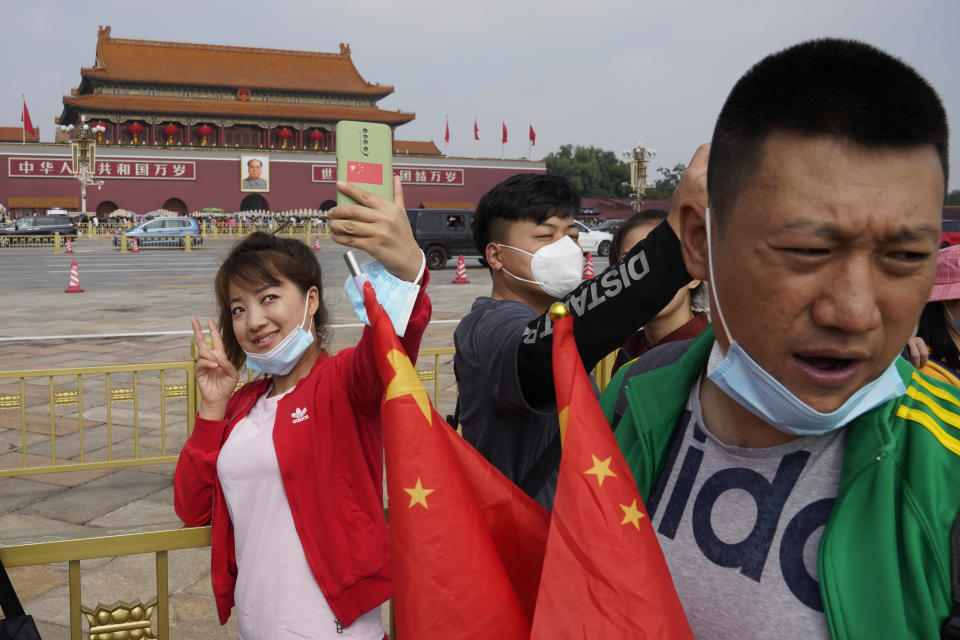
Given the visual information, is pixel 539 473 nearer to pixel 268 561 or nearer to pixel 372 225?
pixel 268 561

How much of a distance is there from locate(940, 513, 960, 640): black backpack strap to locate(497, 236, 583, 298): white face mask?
143 centimetres

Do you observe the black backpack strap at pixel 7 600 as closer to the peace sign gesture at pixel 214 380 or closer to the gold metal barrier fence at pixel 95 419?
the peace sign gesture at pixel 214 380

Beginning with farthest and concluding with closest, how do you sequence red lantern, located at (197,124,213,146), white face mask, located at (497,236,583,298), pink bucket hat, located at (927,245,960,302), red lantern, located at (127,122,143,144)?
red lantern, located at (197,124,213,146), red lantern, located at (127,122,143,144), pink bucket hat, located at (927,245,960,302), white face mask, located at (497,236,583,298)

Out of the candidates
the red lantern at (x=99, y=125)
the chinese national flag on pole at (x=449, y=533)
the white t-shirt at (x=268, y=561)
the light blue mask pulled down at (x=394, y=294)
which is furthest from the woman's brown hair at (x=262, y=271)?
the red lantern at (x=99, y=125)

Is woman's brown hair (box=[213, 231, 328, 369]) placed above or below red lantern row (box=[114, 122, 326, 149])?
below

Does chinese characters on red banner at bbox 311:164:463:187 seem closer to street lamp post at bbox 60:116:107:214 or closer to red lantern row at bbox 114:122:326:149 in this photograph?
red lantern row at bbox 114:122:326:149

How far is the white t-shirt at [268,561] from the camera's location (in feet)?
5.76

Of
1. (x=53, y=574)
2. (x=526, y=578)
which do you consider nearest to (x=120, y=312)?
(x=53, y=574)

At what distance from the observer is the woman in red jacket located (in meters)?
1.76

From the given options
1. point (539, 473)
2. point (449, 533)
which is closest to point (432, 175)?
point (539, 473)

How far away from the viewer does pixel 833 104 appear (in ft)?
2.79

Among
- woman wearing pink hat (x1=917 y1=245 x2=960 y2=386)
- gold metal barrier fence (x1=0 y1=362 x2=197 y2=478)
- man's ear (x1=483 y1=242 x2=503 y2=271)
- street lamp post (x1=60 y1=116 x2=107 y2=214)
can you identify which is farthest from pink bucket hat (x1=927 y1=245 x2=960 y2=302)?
street lamp post (x1=60 y1=116 x2=107 y2=214)

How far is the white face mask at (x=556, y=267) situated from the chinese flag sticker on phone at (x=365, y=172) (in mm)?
986

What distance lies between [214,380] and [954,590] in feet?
5.64
